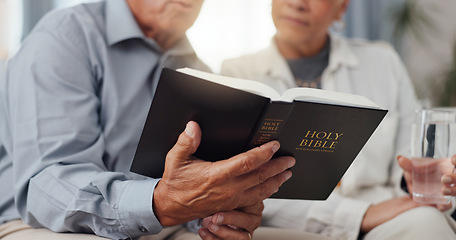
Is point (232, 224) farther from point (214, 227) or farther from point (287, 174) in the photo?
point (287, 174)

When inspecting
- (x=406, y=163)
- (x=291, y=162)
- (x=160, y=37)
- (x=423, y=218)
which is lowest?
(x=423, y=218)

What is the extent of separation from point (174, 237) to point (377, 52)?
3.86ft

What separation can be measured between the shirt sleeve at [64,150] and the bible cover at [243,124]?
9 cm

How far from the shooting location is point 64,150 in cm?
108

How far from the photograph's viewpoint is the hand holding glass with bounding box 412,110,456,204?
1.23 meters

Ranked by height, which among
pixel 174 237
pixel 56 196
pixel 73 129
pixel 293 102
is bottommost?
pixel 174 237

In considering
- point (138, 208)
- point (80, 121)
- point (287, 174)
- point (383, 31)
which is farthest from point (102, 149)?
point (383, 31)

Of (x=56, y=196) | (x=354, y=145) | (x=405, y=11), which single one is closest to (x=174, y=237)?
(x=56, y=196)

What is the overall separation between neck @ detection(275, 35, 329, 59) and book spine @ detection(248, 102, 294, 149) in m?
0.97

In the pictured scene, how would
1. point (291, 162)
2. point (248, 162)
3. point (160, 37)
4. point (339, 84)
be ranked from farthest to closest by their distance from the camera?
point (339, 84), point (160, 37), point (291, 162), point (248, 162)

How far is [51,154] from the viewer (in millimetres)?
1065

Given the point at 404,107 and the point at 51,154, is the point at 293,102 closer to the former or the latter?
the point at 51,154

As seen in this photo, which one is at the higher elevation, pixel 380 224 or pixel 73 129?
pixel 73 129

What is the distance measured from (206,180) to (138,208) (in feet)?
0.54
